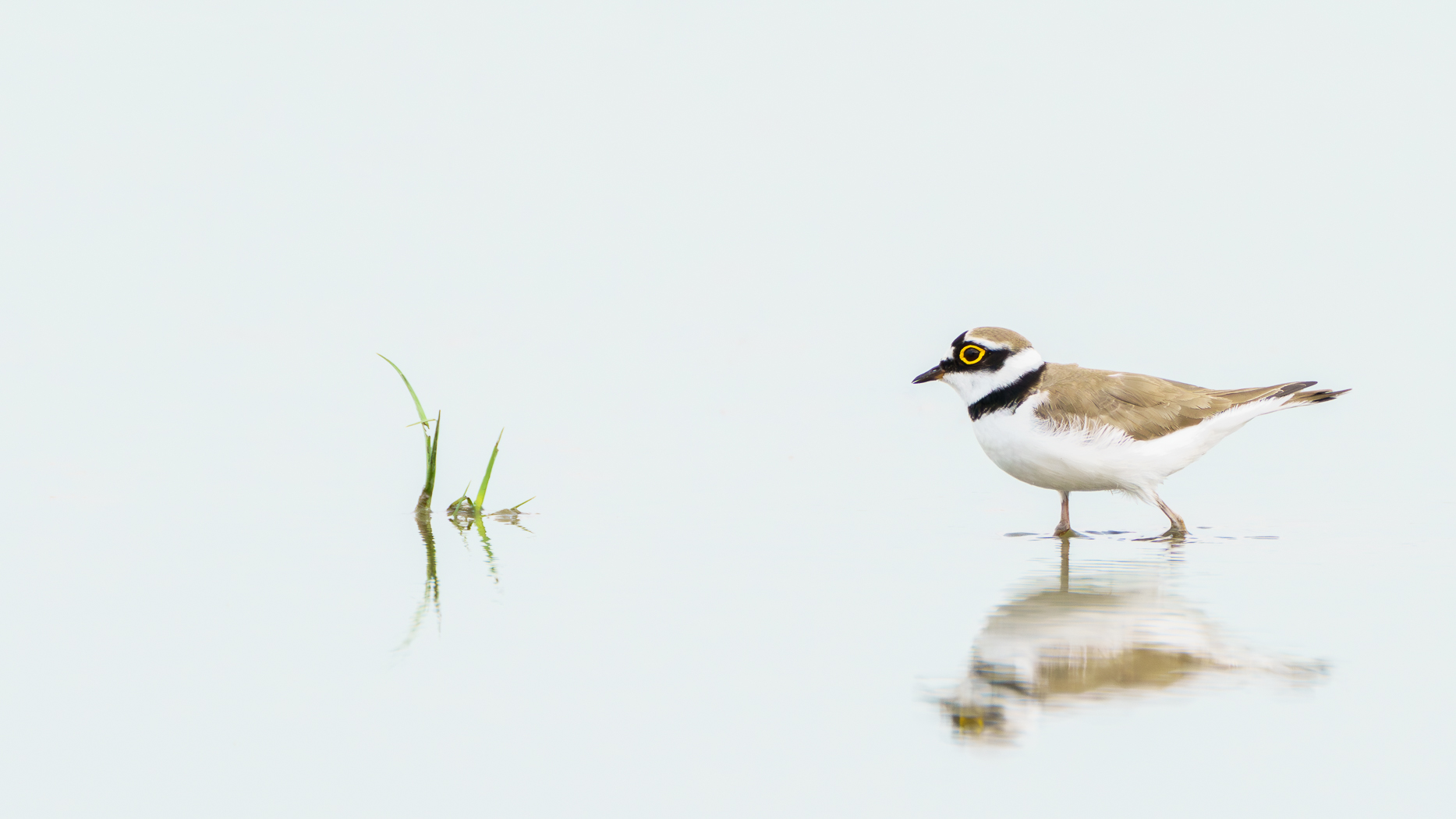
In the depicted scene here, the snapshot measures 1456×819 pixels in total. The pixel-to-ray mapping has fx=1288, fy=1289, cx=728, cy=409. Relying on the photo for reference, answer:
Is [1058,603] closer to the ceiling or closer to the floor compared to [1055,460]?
closer to the floor

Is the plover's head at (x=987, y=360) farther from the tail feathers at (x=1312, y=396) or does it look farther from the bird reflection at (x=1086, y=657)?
the bird reflection at (x=1086, y=657)

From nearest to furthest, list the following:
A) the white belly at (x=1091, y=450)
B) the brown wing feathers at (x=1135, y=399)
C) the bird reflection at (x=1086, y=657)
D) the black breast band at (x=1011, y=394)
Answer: the bird reflection at (x=1086, y=657) → the white belly at (x=1091, y=450) → the brown wing feathers at (x=1135, y=399) → the black breast band at (x=1011, y=394)

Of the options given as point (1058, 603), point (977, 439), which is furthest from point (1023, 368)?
point (1058, 603)

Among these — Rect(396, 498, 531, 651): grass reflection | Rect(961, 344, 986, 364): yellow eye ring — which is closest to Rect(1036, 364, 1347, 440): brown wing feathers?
Rect(961, 344, 986, 364): yellow eye ring

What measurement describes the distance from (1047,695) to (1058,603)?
175 centimetres

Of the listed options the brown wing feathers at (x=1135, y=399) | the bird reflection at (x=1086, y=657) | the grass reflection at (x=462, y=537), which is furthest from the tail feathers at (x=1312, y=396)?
the grass reflection at (x=462, y=537)

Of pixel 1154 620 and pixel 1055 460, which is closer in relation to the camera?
pixel 1154 620

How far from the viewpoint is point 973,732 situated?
17.5ft

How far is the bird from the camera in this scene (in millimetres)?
9891

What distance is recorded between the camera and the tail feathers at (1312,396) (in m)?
10.4

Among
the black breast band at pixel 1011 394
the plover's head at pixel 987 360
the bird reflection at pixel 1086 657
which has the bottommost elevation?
the bird reflection at pixel 1086 657

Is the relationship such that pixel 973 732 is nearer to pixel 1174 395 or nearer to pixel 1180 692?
pixel 1180 692

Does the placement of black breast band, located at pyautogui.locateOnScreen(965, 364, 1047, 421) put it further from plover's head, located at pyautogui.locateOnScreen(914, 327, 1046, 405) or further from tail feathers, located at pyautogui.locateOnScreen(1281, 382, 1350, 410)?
tail feathers, located at pyautogui.locateOnScreen(1281, 382, 1350, 410)

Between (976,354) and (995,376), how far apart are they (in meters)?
0.23
